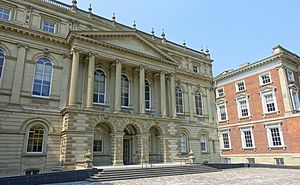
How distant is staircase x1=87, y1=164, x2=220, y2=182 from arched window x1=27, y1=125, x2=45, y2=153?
602 centimetres

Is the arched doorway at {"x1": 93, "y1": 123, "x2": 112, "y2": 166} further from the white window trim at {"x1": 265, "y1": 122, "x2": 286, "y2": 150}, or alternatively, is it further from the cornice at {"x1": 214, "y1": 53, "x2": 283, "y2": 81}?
the cornice at {"x1": 214, "y1": 53, "x2": 283, "y2": 81}

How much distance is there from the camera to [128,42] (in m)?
22.6

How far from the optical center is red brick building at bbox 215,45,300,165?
2531 centimetres

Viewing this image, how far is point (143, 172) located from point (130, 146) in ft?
19.8

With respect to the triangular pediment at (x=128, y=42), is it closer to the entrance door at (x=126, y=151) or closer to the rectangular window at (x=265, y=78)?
the entrance door at (x=126, y=151)

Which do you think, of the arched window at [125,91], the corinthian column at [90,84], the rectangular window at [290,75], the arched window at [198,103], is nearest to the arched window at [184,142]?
the arched window at [198,103]

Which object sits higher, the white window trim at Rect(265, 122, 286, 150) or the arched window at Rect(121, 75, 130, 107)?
the arched window at Rect(121, 75, 130, 107)

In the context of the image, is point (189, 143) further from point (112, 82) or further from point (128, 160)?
point (112, 82)

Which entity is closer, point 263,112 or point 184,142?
point 184,142

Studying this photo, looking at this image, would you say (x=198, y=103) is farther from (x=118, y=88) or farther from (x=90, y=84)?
(x=90, y=84)

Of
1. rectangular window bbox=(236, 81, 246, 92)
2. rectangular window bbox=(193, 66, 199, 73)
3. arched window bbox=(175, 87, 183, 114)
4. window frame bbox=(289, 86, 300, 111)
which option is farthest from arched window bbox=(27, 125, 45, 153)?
window frame bbox=(289, 86, 300, 111)

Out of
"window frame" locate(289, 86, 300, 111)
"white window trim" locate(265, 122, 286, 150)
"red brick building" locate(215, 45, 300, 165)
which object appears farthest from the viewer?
"window frame" locate(289, 86, 300, 111)

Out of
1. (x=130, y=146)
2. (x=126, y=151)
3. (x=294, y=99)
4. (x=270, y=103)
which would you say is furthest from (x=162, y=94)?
(x=294, y=99)

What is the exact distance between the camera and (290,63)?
28531mm
